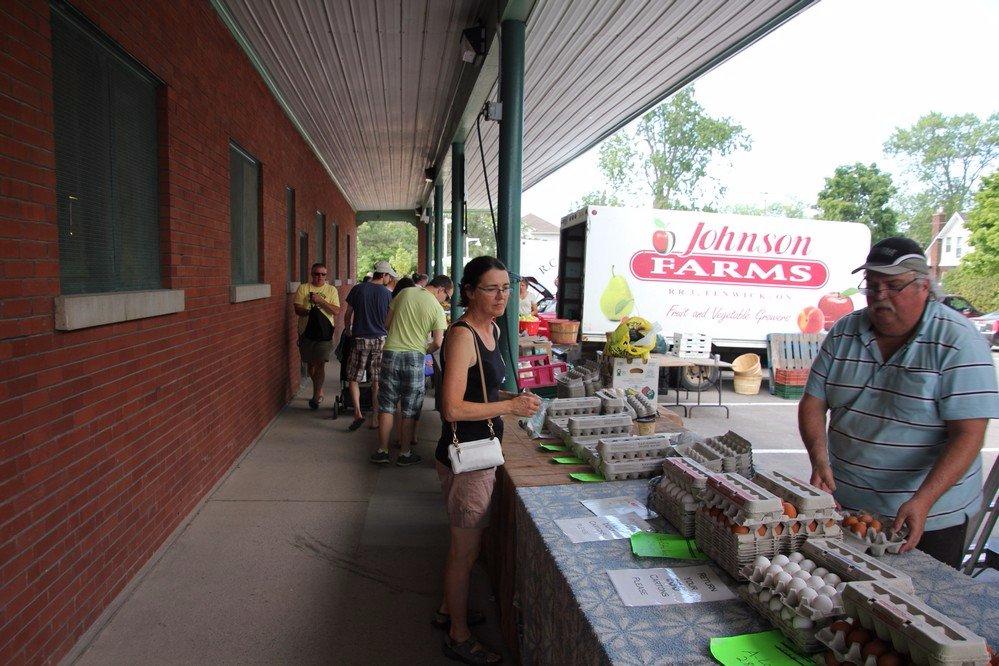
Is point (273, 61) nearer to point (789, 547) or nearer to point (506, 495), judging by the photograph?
point (506, 495)

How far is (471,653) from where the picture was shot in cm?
294

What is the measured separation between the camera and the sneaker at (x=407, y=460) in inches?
237

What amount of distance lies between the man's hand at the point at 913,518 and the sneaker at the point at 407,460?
4.53 metres

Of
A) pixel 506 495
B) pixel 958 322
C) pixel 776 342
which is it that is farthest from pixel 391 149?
pixel 958 322

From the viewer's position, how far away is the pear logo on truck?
35.7 ft

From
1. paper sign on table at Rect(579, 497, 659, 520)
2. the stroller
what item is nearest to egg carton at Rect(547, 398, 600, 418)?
A: paper sign on table at Rect(579, 497, 659, 520)

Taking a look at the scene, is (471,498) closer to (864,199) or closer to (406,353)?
(406,353)

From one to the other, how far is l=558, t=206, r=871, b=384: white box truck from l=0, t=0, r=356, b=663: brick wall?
6232 mm

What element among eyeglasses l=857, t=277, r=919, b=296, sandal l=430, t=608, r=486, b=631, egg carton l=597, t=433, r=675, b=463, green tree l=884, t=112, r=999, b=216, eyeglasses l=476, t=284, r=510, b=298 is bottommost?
sandal l=430, t=608, r=486, b=631

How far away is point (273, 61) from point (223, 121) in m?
1.63

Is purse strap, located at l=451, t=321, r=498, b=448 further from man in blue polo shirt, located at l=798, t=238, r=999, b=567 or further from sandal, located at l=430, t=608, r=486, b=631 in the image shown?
man in blue polo shirt, located at l=798, t=238, r=999, b=567

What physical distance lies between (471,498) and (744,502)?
4.27 ft

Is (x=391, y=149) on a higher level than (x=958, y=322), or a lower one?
higher

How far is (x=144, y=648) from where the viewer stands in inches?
120
